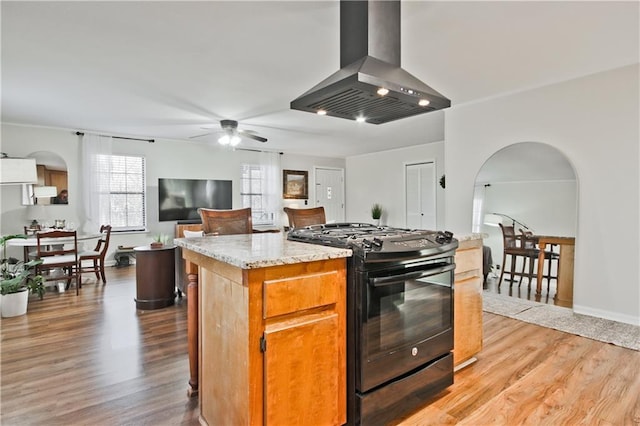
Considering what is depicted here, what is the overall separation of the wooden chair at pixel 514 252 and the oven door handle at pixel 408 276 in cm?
250

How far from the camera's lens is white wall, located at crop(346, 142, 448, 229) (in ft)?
24.7

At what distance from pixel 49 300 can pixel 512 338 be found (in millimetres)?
5014

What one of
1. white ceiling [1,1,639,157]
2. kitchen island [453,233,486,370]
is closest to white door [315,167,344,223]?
white ceiling [1,1,639,157]

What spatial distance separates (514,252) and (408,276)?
2.98 m

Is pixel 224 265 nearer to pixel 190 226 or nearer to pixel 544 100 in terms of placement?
pixel 544 100

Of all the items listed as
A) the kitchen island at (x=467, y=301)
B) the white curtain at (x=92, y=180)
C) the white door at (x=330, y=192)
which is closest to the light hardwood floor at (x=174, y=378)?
the kitchen island at (x=467, y=301)

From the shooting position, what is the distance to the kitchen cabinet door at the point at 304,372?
1.37 metres

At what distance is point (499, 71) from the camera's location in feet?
11.1

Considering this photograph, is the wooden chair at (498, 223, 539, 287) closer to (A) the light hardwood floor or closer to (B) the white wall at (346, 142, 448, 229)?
(A) the light hardwood floor

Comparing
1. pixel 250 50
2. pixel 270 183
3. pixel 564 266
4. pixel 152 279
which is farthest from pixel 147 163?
pixel 564 266

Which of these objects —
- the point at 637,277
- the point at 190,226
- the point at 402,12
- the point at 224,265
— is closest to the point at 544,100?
the point at 637,277

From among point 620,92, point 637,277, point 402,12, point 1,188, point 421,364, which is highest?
point 402,12

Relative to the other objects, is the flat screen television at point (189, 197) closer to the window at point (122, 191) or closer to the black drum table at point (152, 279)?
the window at point (122, 191)

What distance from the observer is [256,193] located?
8164 mm
